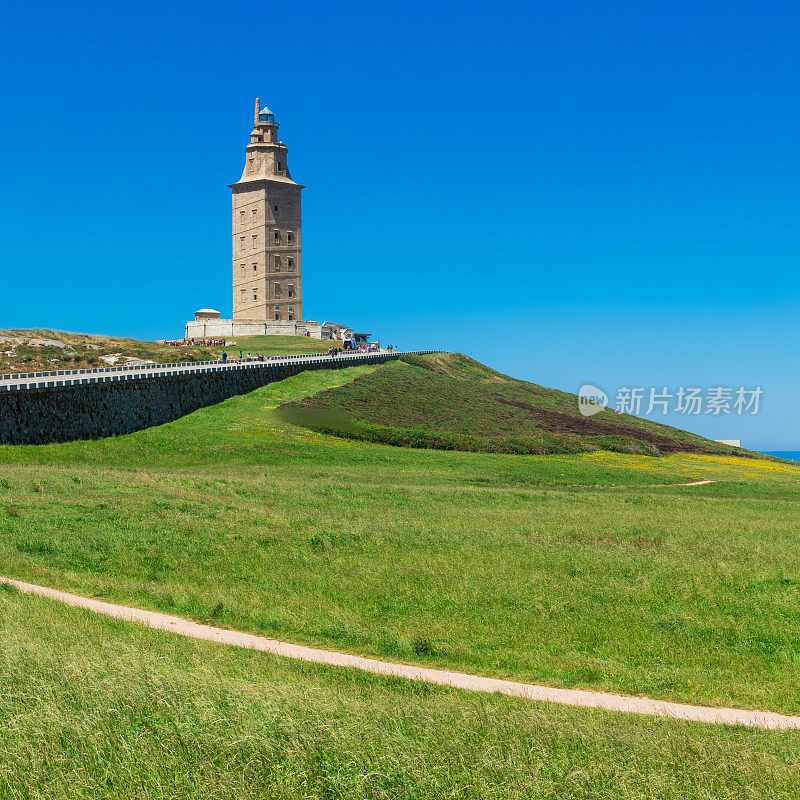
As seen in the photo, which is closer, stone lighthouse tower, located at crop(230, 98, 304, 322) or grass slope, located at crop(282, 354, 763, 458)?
grass slope, located at crop(282, 354, 763, 458)

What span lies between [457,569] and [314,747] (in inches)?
444

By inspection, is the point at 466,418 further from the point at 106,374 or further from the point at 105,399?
the point at 105,399

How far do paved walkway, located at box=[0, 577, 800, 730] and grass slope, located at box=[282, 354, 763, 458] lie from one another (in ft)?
130

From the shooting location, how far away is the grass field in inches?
263

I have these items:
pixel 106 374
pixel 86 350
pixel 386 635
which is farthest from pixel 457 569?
pixel 86 350

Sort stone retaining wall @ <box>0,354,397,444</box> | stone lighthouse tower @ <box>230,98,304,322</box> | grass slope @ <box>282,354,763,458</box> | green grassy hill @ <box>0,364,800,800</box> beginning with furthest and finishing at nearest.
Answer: stone lighthouse tower @ <box>230,98,304,322</box> → grass slope @ <box>282,354,763,458</box> → stone retaining wall @ <box>0,354,397,444</box> → green grassy hill @ <box>0,364,800,800</box>

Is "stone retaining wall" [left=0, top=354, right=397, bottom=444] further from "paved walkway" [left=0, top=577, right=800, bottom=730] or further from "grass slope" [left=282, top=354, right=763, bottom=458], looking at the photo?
"paved walkway" [left=0, top=577, right=800, bottom=730]

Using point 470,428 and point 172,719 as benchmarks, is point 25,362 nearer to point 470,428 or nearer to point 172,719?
point 470,428

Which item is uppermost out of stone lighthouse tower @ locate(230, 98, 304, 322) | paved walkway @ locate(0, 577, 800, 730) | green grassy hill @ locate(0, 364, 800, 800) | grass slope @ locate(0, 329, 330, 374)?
stone lighthouse tower @ locate(230, 98, 304, 322)

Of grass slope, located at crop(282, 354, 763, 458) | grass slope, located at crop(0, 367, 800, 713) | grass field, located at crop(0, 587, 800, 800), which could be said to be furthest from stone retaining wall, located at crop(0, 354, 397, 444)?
grass field, located at crop(0, 587, 800, 800)

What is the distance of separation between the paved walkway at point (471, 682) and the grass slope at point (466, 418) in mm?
39650

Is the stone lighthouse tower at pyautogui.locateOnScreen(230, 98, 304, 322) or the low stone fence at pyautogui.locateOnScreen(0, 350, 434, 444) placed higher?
the stone lighthouse tower at pyautogui.locateOnScreen(230, 98, 304, 322)

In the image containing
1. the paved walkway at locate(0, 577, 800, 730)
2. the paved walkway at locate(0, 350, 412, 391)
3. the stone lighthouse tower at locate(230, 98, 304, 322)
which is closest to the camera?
the paved walkway at locate(0, 577, 800, 730)

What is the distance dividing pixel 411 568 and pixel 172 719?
1080 cm
